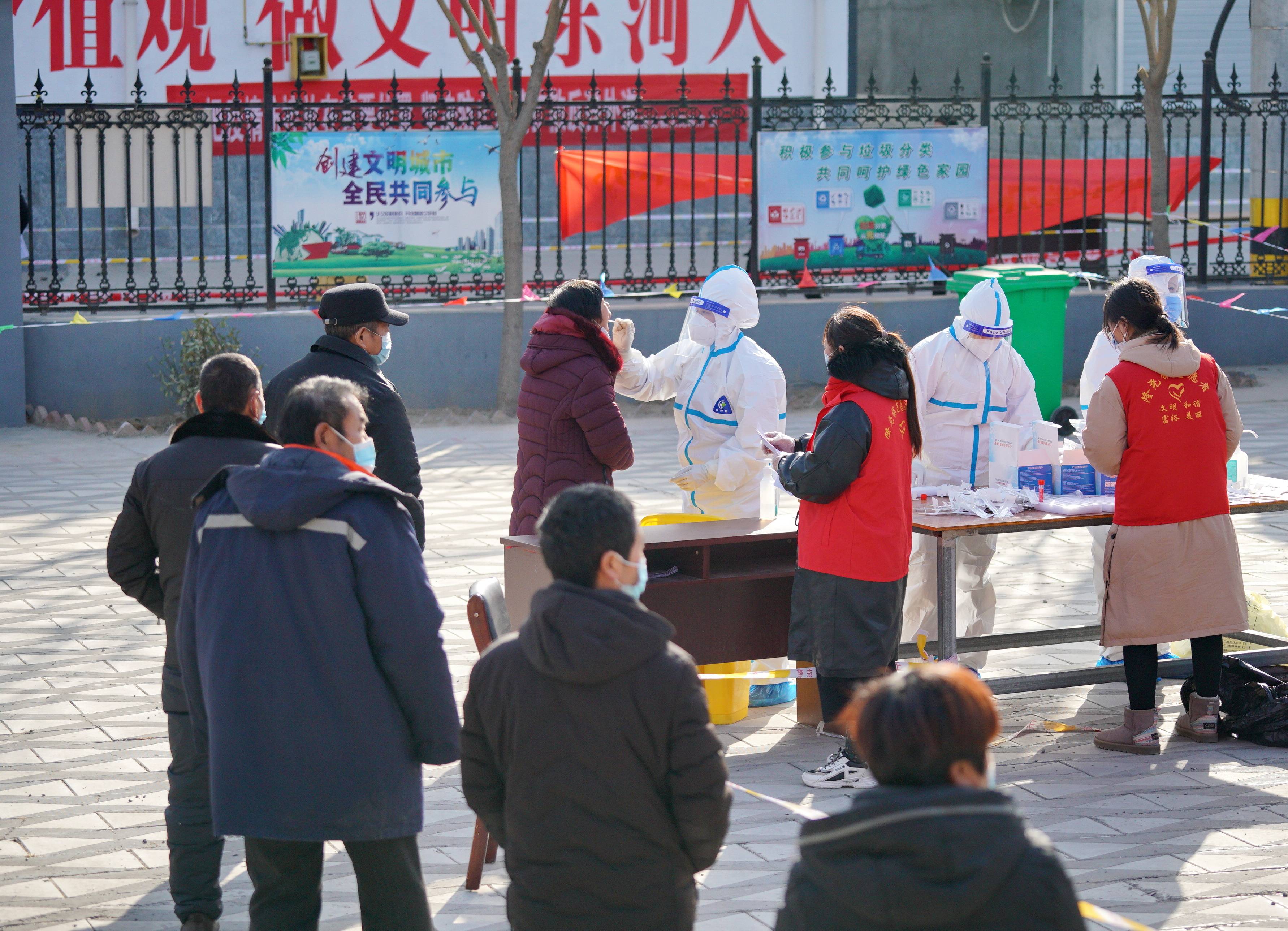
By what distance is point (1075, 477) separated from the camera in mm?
6090

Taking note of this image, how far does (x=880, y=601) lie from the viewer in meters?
5.09

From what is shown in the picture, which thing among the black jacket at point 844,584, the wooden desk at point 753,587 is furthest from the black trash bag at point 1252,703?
the black jacket at point 844,584

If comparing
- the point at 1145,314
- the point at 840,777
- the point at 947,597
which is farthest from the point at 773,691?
the point at 1145,314

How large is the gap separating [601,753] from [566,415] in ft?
10.3

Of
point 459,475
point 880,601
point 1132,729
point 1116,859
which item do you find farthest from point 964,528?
point 459,475

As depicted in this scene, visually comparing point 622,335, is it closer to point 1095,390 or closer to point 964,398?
point 964,398

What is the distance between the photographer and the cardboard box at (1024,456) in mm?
5992

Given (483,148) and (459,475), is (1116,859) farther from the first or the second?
(483,148)

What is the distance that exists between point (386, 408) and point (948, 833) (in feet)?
10.8

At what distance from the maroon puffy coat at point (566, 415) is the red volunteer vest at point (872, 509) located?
Result: 0.96 meters

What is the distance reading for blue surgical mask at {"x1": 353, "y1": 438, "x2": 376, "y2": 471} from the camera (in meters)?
3.47

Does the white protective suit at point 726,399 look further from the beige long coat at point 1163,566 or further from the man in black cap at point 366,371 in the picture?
the beige long coat at point 1163,566

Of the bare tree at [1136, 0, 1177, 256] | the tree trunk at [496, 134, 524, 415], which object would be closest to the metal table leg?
the tree trunk at [496, 134, 524, 415]

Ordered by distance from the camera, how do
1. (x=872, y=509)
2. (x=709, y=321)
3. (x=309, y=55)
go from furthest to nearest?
(x=309, y=55), (x=709, y=321), (x=872, y=509)
